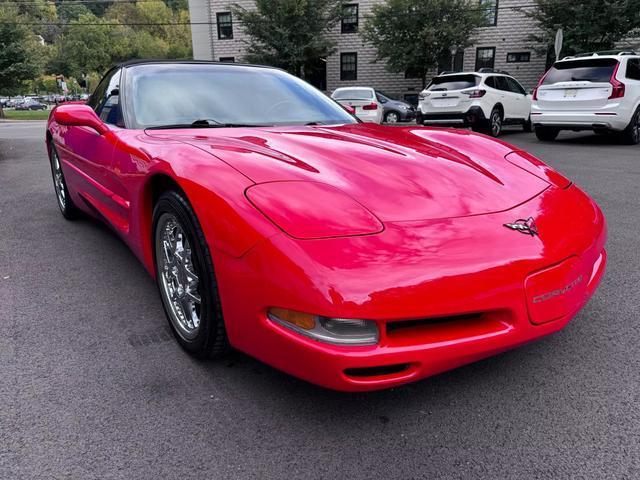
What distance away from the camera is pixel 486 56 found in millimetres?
27000

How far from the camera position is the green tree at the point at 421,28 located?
2334cm

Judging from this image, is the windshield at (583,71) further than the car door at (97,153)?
Yes

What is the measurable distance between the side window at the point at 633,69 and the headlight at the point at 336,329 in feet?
32.2

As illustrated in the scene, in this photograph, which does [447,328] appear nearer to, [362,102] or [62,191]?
[62,191]

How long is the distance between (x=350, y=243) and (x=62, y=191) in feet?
11.9

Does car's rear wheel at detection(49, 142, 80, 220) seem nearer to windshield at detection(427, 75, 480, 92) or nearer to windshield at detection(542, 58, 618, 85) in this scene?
windshield at detection(542, 58, 618, 85)

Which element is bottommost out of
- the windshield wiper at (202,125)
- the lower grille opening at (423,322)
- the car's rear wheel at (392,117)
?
the car's rear wheel at (392,117)

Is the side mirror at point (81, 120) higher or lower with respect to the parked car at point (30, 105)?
higher

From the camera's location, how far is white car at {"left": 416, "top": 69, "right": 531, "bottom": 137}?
1102 centimetres

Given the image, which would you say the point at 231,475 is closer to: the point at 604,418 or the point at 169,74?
the point at 604,418

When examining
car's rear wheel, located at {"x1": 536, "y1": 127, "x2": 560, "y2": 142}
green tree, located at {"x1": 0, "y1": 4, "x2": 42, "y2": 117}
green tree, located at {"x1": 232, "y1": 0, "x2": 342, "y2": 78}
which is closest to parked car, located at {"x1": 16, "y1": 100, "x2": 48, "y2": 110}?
green tree, located at {"x1": 0, "y1": 4, "x2": 42, "y2": 117}

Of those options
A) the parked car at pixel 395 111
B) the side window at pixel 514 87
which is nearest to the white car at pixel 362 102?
the parked car at pixel 395 111

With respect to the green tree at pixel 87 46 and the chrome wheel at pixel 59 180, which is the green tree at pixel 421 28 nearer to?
the chrome wheel at pixel 59 180

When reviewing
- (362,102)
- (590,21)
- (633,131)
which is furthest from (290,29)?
(633,131)
